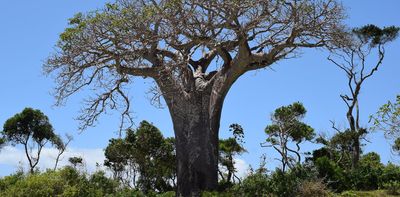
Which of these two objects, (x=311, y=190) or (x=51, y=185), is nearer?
(x=51, y=185)

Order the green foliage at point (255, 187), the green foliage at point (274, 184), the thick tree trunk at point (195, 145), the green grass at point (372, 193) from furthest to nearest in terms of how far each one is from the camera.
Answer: the thick tree trunk at point (195, 145) → the green grass at point (372, 193) → the green foliage at point (255, 187) → the green foliage at point (274, 184)

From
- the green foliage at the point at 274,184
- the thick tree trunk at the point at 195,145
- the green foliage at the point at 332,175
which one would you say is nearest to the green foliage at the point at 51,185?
the thick tree trunk at the point at 195,145

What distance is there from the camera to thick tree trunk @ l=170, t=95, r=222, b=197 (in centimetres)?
1411

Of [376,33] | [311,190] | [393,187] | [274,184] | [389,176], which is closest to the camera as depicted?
[311,190]

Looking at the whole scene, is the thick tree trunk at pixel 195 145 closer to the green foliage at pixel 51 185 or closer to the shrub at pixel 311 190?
the green foliage at pixel 51 185

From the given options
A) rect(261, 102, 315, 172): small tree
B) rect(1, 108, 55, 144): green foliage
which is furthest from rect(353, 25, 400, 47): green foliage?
rect(1, 108, 55, 144): green foliage

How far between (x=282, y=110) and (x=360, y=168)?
5.83 metres

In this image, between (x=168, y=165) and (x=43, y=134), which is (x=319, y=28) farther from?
(x=43, y=134)

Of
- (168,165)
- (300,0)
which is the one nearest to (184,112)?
(300,0)

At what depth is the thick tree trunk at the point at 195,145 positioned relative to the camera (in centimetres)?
1411

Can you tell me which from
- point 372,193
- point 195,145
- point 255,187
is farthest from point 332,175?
point 195,145

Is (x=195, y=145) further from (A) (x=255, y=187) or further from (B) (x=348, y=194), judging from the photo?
(B) (x=348, y=194)

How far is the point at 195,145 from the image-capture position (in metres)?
14.3

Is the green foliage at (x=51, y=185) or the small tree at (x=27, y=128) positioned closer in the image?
the green foliage at (x=51, y=185)
